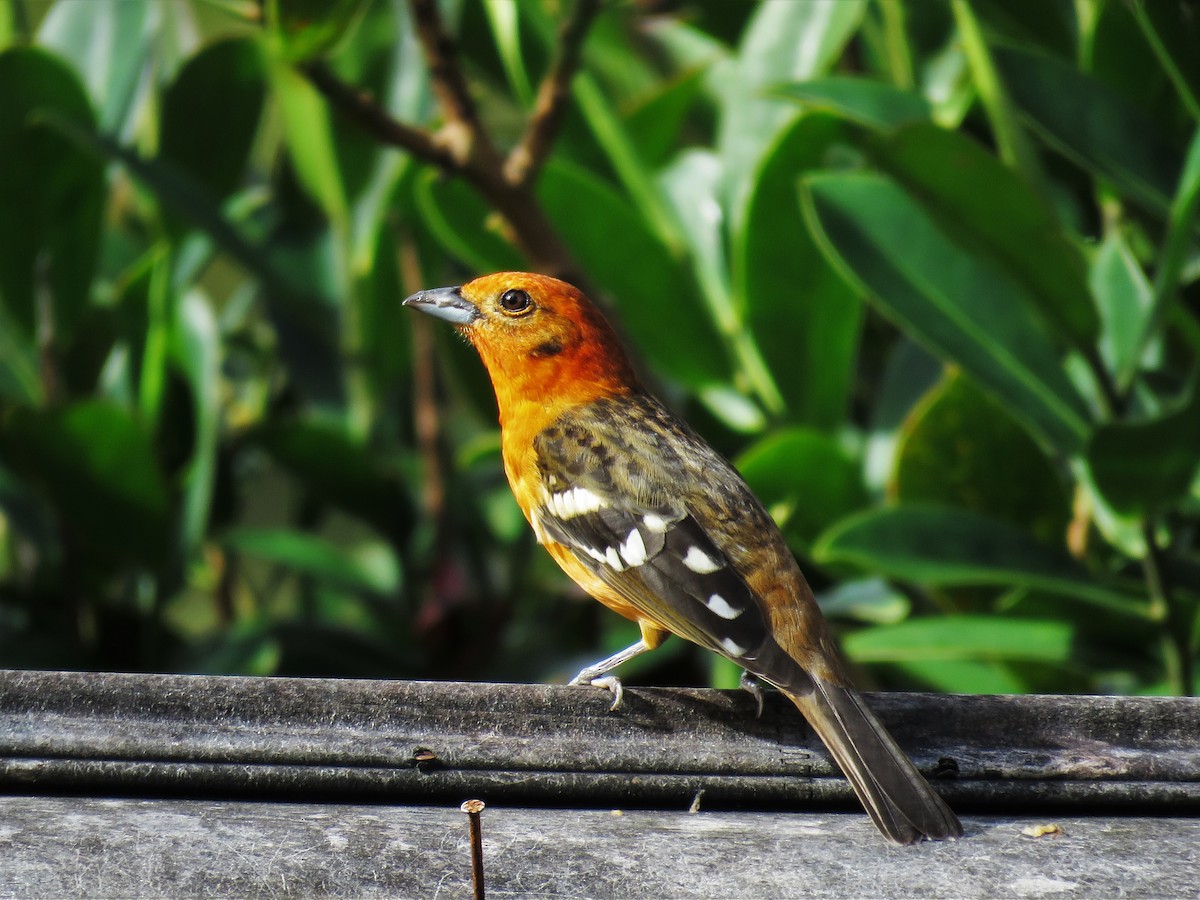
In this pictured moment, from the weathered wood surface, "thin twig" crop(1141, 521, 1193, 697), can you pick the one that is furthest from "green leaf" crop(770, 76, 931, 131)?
the weathered wood surface

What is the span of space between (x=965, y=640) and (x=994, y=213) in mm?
942

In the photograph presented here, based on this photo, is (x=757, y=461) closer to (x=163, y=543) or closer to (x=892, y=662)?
(x=892, y=662)

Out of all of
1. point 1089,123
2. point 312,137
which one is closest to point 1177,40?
point 1089,123

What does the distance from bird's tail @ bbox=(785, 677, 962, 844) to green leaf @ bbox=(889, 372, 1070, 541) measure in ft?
3.74

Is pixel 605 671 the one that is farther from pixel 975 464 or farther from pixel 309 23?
pixel 309 23

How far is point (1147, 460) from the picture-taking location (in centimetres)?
285

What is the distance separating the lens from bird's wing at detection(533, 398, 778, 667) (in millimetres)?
2695

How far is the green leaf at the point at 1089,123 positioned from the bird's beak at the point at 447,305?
1309 millimetres

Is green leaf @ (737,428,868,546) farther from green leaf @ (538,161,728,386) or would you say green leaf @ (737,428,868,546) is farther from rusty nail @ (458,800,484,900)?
rusty nail @ (458,800,484,900)

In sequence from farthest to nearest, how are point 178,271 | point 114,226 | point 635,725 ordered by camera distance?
point 114,226, point 178,271, point 635,725

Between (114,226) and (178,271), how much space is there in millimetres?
1072

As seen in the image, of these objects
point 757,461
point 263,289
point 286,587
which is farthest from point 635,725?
point 286,587

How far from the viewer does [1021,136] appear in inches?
128

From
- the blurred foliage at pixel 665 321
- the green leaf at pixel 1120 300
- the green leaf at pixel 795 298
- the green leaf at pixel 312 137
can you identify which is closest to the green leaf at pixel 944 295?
the blurred foliage at pixel 665 321
